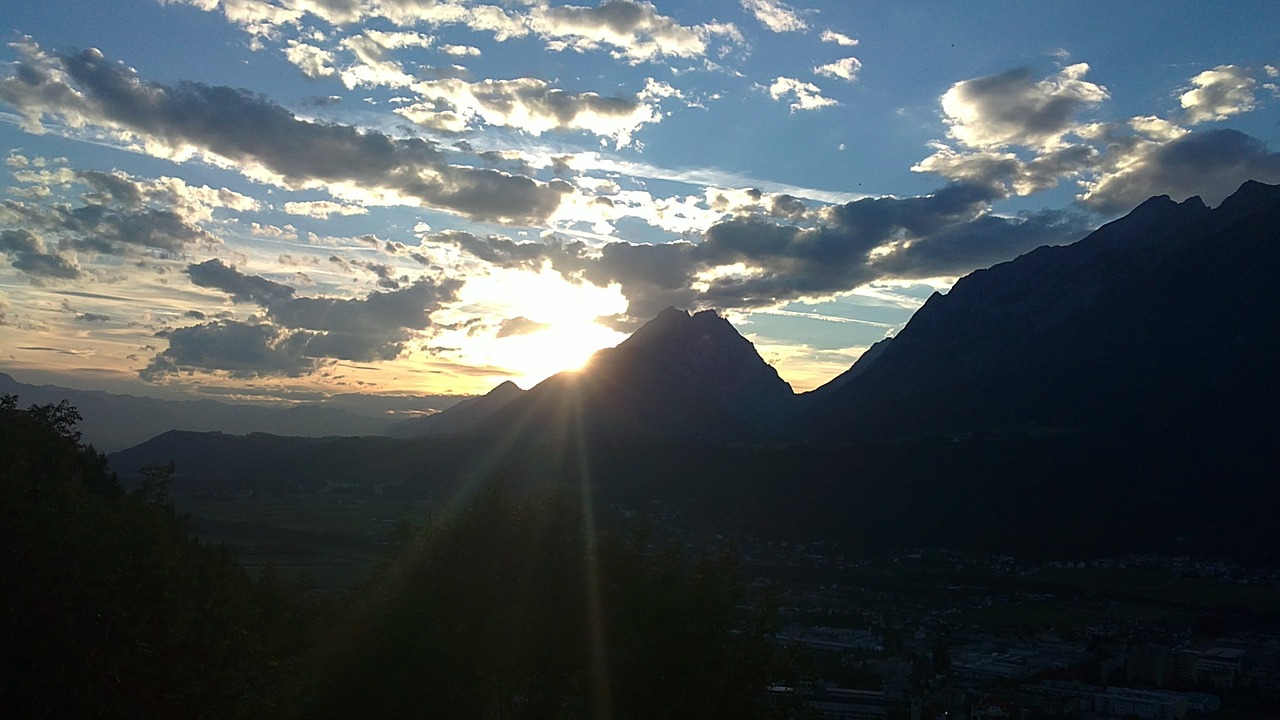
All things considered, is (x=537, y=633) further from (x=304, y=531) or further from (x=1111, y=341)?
(x=1111, y=341)

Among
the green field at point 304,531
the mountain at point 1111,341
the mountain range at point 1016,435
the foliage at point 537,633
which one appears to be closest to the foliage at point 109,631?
the foliage at point 537,633

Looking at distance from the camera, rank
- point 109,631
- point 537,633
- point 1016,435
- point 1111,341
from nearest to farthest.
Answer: point 109,631
point 537,633
point 1016,435
point 1111,341

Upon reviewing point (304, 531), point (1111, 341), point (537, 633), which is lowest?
point (304, 531)

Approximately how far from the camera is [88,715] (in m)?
16.9

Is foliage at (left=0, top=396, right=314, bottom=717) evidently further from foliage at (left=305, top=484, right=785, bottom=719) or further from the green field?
the green field

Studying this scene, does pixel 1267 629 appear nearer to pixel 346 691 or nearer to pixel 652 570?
pixel 652 570

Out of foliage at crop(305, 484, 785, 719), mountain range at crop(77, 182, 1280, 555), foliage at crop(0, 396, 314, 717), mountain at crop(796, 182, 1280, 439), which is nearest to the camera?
foliage at crop(0, 396, 314, 717)

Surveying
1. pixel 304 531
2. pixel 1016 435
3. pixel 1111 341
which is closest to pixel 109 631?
pixel 304 531

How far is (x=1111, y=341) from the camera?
447 ft

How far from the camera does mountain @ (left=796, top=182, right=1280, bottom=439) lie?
11475cm

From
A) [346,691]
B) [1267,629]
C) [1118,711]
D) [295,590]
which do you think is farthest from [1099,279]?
[346,691]

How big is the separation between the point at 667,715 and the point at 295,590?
23.3m

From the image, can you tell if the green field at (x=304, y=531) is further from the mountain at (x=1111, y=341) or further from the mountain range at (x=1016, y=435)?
the mountain at (x=1111, y=341)

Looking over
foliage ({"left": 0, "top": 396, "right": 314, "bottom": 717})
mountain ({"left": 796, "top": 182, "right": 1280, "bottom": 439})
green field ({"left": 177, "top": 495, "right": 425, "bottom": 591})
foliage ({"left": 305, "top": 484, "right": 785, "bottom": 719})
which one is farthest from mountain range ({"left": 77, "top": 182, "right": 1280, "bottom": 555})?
foliage ({"left": 0, "top": 396, "right": 314, "bottom": 717})
